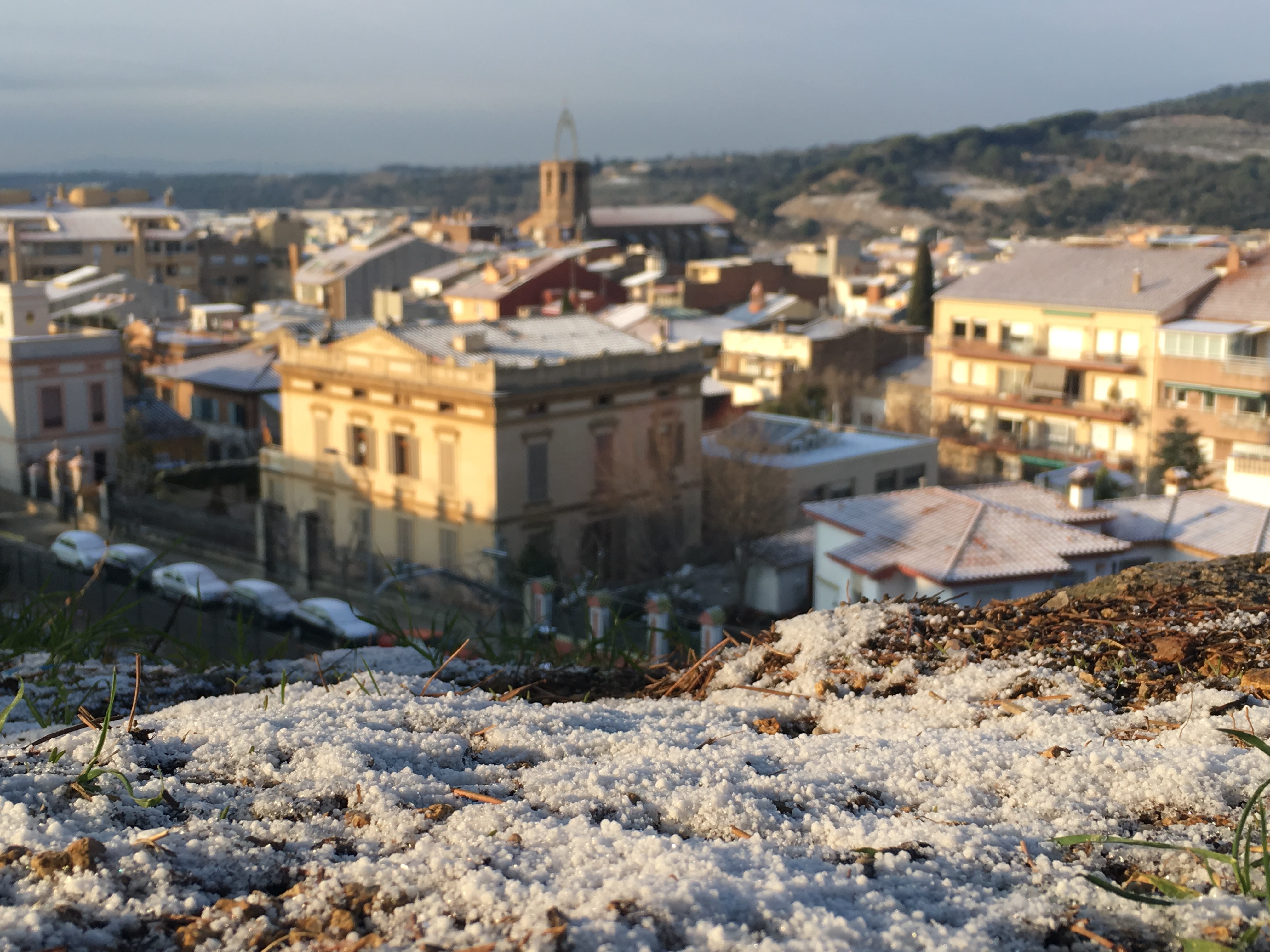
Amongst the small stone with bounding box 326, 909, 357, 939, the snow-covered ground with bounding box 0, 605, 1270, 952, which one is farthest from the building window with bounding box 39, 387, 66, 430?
the small stone with bounding box 326, 909, 357, 939

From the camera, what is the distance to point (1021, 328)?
4244cm

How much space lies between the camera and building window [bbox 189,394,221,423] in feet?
141

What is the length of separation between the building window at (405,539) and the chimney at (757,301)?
2789 centimetres

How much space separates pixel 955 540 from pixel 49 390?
26.2m

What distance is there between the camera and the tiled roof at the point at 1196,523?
1989 cm

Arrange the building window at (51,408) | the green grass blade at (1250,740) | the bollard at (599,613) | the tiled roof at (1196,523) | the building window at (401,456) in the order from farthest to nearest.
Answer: the building window at (51,408)
the building window at (401,456)
the tiled roof at (1196,523)
the bollard at (599,613)
the green grass blade at (1250,740)

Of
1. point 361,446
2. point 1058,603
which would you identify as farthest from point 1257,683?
point 361,446

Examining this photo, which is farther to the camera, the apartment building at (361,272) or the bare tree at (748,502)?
the apartment building at (361,272)

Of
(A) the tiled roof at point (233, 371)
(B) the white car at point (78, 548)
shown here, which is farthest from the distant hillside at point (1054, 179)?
(B) the white car at point (78, 548)

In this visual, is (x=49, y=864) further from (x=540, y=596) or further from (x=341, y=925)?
(x=540, y=596)

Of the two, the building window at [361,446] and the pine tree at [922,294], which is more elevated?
the pine tree at [922,294]

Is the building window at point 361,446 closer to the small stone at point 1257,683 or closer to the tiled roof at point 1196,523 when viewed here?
the tiled roof at point 1196,523

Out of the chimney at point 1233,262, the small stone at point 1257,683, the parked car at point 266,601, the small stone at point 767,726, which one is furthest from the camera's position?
the chimney at point 1233,262

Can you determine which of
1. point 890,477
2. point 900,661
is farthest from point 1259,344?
point 900,661
